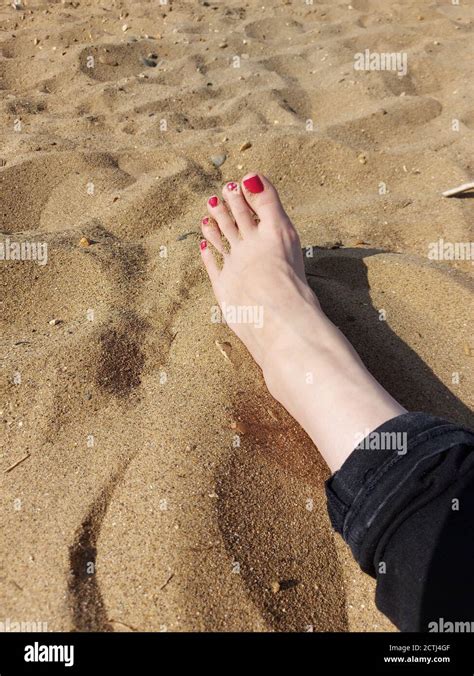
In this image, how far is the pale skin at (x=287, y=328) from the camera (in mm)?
1301

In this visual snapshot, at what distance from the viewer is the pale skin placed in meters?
1.30

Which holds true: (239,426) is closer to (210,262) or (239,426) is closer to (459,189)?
(210,262)

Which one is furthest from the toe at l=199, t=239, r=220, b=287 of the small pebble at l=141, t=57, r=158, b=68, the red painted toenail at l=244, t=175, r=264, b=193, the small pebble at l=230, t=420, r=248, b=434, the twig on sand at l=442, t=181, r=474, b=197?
the small pebble at l=141, t=57, r=158, b=68

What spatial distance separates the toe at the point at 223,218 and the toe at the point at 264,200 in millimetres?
98

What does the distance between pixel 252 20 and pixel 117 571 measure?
337 cm

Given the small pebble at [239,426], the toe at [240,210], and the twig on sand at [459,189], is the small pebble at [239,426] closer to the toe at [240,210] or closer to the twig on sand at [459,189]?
the toe at [240,210]

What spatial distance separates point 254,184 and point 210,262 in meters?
0.29

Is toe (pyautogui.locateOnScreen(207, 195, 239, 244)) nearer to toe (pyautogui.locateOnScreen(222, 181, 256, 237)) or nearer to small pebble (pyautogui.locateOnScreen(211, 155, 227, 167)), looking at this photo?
toe (pyautogui.locateOnScreen(222, 181, 256, 237))

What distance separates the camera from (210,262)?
1.88 m

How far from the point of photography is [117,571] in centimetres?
115
